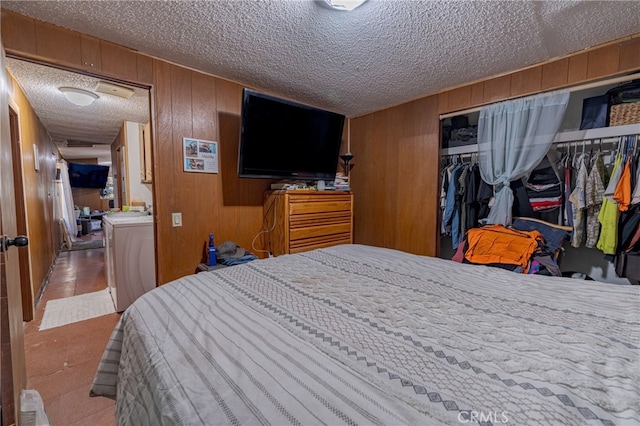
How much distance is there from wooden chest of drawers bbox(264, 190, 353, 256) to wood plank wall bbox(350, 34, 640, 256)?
0.48 meters

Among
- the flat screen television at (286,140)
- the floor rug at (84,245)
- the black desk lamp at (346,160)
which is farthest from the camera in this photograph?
the floor rug at (84,245)

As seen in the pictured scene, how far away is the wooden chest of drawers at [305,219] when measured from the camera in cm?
260

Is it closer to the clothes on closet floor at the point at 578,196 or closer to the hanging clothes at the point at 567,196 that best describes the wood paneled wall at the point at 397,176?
the clothes on closet floor at the point at 578,196

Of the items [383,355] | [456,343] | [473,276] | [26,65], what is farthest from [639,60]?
[26,65]

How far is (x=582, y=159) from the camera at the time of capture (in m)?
2.15

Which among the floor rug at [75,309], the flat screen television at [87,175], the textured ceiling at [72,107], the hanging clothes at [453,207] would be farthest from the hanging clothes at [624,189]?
the flat screen television at [87,175]

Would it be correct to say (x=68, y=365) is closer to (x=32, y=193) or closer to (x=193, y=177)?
(x=193, y=177)

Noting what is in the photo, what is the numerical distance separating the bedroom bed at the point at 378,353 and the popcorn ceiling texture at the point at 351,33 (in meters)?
1.49

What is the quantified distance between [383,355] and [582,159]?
8.34 ft

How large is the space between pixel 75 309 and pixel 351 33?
11.3 ft

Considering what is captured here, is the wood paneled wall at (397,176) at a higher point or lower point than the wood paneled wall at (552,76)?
lower

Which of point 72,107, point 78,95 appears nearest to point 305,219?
point 78,95

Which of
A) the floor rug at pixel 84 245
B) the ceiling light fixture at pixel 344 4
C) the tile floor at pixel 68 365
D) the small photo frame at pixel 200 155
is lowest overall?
the tile floor at pixel 68 365

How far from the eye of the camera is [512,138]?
238 centimetres
